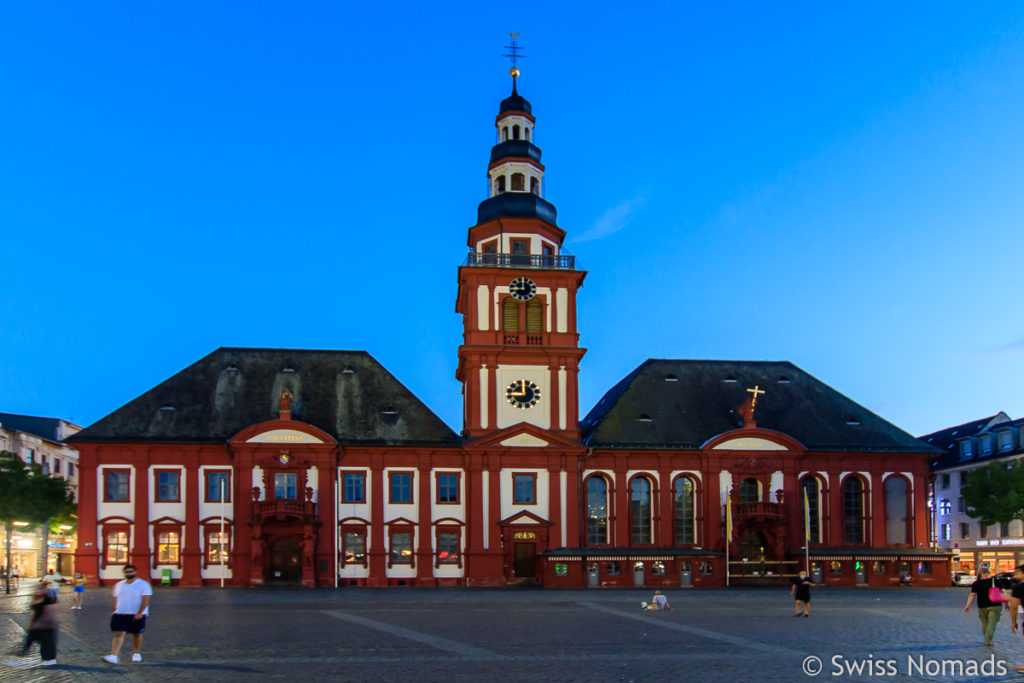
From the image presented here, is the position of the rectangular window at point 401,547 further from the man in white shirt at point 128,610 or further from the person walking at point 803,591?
the man in white shirt at point 128,610

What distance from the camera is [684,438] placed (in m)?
68.6

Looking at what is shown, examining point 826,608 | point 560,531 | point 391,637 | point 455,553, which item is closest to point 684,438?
point 560,531

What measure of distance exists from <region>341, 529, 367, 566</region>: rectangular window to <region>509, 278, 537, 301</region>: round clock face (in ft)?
56.1

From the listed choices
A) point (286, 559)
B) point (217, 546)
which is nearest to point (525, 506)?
point (286, 559)

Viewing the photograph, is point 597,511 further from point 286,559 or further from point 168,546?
point 168,546

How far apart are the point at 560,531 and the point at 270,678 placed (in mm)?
46150

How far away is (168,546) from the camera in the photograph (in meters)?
62.8

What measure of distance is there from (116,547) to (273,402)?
12214 millimetres

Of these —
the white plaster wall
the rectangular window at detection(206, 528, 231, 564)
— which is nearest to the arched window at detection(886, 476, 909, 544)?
the white plaster wall

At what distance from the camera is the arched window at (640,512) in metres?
66.8

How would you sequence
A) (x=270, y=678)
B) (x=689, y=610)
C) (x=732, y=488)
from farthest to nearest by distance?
1. (x=732, y=488)
2. (x=689, y=610)
3. (x=270, y=678)

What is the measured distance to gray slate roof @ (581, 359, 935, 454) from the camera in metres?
68.7

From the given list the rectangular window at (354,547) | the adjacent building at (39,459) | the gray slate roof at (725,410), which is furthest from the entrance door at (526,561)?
the adjacent building at (39,459)

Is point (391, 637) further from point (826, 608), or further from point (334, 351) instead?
point (334, 351)
